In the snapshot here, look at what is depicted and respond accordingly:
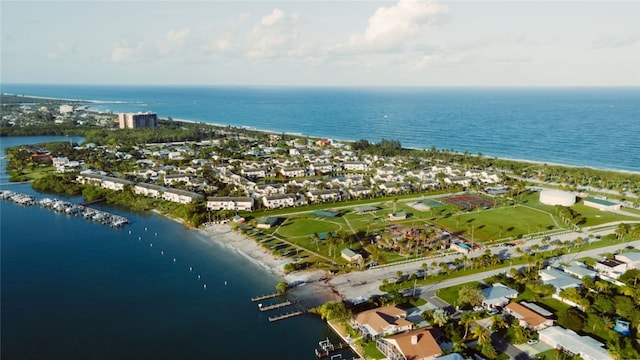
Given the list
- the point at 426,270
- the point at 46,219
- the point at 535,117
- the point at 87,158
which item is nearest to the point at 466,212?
the point at 426,270

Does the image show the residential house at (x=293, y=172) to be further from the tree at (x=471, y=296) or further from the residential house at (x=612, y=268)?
the residential house at (x=612, y=268)

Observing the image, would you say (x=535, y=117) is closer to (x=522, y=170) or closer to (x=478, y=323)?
(x=522, y=170)

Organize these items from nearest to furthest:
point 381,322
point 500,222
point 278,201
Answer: point 381,322, point 500,222, point 278,201

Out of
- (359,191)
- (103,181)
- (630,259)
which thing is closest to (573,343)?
(630,259)

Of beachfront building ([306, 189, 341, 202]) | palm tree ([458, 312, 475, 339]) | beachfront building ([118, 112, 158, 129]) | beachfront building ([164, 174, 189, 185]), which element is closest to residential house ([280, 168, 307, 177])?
beachfront building ([306, 189, 341, 202])

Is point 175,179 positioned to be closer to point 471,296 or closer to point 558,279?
point 471,296

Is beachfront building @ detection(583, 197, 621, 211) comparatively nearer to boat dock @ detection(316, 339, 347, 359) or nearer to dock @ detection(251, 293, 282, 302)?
boat dock @ detection(316, 339, 347, 359)
